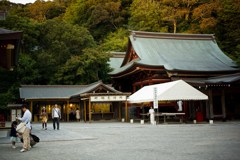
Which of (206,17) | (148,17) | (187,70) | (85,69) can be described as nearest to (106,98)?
(187,70)

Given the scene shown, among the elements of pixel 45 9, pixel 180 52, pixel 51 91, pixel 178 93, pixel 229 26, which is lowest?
pixel 178 93

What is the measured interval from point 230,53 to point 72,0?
40.3 meters

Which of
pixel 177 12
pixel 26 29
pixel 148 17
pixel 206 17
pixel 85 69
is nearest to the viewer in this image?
pixel 85 69

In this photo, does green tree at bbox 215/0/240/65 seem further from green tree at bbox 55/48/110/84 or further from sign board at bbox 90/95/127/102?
sign board at bbox 90/95/127/102

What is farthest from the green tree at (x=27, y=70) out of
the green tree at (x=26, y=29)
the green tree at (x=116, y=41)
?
the green tree at (x=116, y=41)

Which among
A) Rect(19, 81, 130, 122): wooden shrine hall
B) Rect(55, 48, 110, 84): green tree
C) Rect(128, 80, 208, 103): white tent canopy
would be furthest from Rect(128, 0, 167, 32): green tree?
Rect(128, 80, 208, 103): white tent canopy

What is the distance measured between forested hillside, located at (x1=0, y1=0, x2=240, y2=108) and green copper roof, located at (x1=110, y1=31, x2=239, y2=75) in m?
3.30

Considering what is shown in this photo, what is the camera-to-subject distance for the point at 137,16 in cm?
5478

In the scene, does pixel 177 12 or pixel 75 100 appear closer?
pixel 75 100

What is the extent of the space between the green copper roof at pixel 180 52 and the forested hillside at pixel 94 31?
3297 millimetres

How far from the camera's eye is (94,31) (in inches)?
2357

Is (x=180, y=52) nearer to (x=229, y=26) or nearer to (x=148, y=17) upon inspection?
(x=229, y=26)

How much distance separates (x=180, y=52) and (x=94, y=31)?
2927 cm

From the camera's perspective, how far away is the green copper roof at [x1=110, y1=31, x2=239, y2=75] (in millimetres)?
29969
